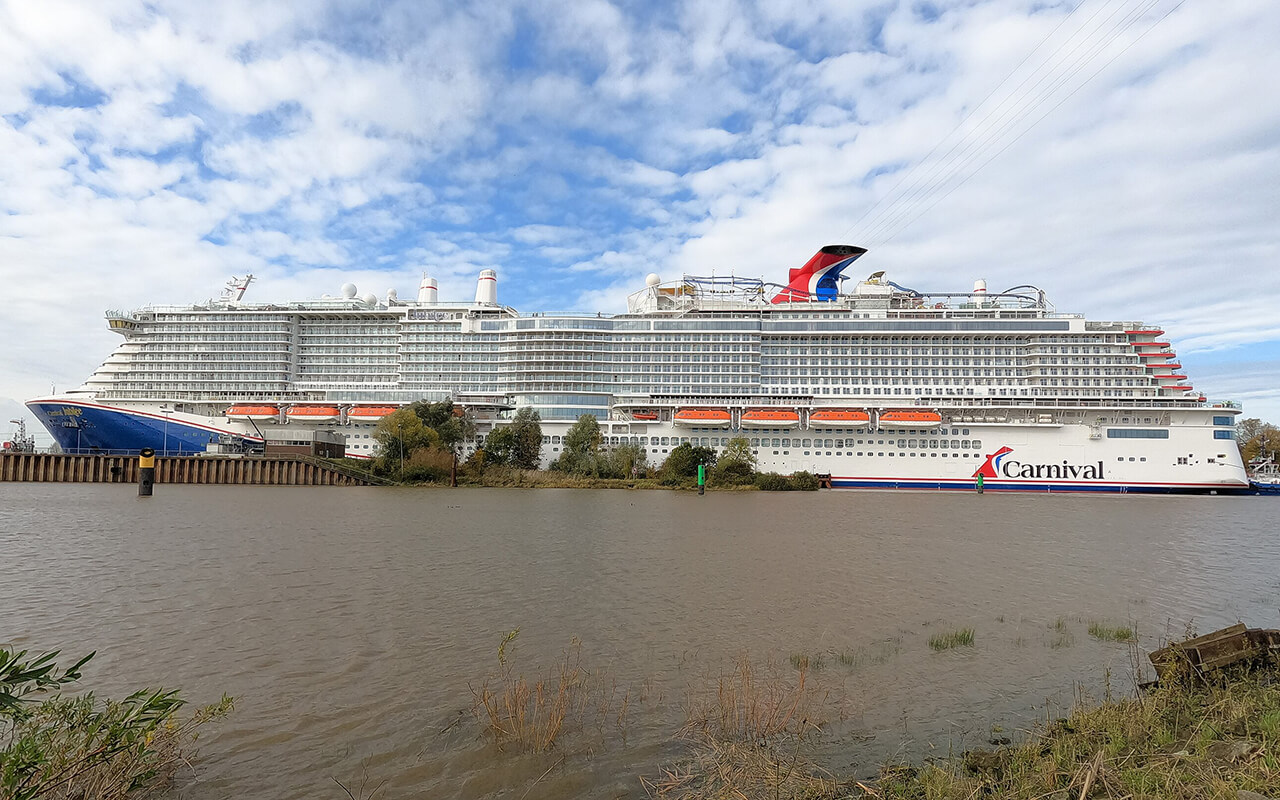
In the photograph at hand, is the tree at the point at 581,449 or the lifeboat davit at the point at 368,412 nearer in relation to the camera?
the tree at the point at 581,449

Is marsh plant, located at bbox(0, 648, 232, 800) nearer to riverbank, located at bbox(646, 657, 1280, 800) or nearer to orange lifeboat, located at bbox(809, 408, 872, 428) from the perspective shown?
riverbank, located at bbox(646, 657, 1280, 800)

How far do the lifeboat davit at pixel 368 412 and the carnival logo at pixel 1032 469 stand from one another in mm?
47898

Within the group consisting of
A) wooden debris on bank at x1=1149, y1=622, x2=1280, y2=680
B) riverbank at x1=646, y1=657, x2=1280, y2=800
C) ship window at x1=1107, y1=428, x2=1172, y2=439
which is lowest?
riverbank at x1=646, y1=657, x2=1280, y2=800

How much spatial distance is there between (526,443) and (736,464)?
1681cm

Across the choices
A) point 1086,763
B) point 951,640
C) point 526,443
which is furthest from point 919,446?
point 1086,763

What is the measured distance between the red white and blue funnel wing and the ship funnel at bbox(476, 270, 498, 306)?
2778 cm

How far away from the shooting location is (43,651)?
8.52 metres

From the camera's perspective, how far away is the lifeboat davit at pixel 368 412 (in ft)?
190

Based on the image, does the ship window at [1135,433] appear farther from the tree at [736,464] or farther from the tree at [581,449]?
the tree at [581,449]

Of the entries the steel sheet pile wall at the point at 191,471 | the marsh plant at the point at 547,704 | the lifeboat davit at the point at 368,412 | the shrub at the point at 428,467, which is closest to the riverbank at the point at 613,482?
the shrub at the point at 428,467

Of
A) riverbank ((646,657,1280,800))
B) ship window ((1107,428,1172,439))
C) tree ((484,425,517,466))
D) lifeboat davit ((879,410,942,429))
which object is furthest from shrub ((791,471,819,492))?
riverbank ((646,657,1280,800))

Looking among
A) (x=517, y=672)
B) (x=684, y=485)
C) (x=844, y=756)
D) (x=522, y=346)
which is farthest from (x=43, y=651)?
(x=522, y=346)

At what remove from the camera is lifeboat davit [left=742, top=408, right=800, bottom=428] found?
5294 cm

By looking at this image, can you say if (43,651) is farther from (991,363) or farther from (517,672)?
(991,363)
